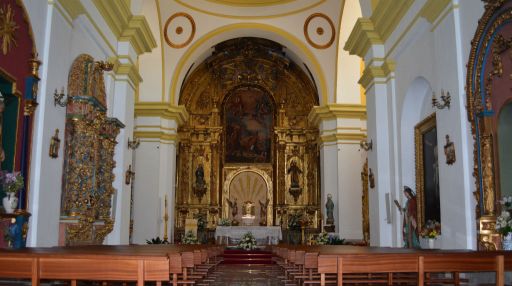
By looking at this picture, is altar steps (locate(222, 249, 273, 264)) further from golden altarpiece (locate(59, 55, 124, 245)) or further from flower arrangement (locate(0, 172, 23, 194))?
flower arrangement (locate(0, 172, 23, 194))

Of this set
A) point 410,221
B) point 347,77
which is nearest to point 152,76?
point 347,77

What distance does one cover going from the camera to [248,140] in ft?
73.3

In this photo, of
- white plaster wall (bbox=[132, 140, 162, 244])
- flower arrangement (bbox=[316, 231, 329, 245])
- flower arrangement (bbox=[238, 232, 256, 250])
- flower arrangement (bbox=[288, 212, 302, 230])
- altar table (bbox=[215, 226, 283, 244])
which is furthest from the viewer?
flower arrangement (bbox=[288, 212, 302, 230])

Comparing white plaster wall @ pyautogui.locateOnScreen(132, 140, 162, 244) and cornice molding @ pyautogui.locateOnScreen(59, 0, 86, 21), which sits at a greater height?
cornice molding @ pyautogui.locateOnScreen(59, 0, 86, 21)

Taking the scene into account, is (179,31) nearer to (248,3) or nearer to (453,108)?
(248,3)

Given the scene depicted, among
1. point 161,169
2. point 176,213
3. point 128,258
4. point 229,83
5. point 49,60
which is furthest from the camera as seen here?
point 229,83

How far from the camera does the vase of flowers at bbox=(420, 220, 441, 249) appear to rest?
8.89m

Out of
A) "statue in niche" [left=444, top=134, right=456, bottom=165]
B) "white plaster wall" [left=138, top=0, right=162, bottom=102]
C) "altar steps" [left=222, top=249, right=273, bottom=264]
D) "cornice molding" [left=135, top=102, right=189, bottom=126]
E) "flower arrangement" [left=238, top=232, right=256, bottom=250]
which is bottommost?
"altar steps" [left=222, top=249, right=273, bottom=264]

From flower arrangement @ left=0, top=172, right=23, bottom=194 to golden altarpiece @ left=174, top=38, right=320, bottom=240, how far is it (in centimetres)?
1463

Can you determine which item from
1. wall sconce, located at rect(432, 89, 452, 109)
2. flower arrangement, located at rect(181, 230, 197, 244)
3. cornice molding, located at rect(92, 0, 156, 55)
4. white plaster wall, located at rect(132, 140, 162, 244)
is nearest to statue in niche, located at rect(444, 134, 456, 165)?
wall sconce, located at rect(432, 89, 452, 109)

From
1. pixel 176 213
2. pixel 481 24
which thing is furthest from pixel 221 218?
pixel 481 24

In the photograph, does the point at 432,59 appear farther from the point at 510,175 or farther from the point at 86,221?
Result: the point at 86,221

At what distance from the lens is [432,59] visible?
30.4 feet

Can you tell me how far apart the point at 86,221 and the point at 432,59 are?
633 centimetres
